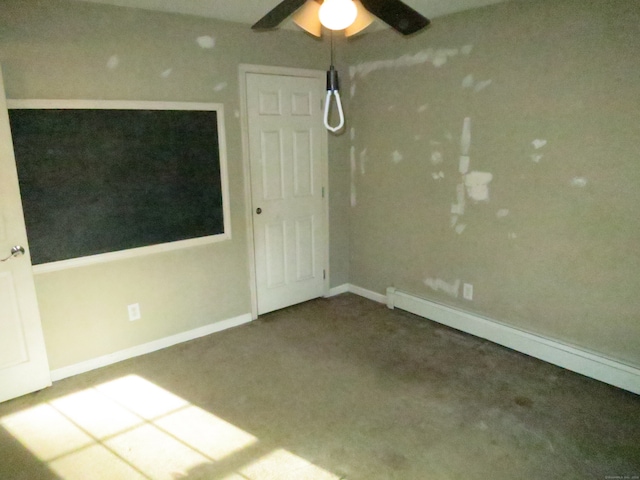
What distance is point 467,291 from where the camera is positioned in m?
3.48

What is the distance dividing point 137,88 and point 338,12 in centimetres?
192

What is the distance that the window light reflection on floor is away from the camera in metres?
2.13

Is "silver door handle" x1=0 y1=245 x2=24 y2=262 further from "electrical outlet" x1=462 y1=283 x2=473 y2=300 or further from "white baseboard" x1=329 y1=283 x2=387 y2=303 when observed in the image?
"electrical outlet" x1=462 y1=283 x2=473 y2=300

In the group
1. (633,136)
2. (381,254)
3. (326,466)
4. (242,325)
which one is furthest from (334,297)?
(633,136)

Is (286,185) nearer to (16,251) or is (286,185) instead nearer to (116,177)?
(116,177)

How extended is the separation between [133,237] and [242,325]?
1.16 metres

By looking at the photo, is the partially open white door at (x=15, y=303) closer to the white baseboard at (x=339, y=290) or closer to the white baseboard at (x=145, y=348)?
the white baseboard at (x=145, y=348)

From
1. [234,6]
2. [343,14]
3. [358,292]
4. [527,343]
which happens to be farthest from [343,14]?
[358,292]

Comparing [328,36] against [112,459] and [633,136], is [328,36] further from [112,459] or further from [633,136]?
[112,459]

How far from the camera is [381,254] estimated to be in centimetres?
409

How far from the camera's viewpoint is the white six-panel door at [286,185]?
3.60 m

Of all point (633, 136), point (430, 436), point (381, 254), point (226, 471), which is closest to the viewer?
point (226, 471)

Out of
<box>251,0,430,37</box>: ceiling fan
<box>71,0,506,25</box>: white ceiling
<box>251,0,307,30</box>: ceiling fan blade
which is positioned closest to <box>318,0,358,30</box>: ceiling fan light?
<box>251,0,430,37</box>: ceiling fan

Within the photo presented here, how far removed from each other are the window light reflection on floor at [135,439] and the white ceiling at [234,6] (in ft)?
7.95
